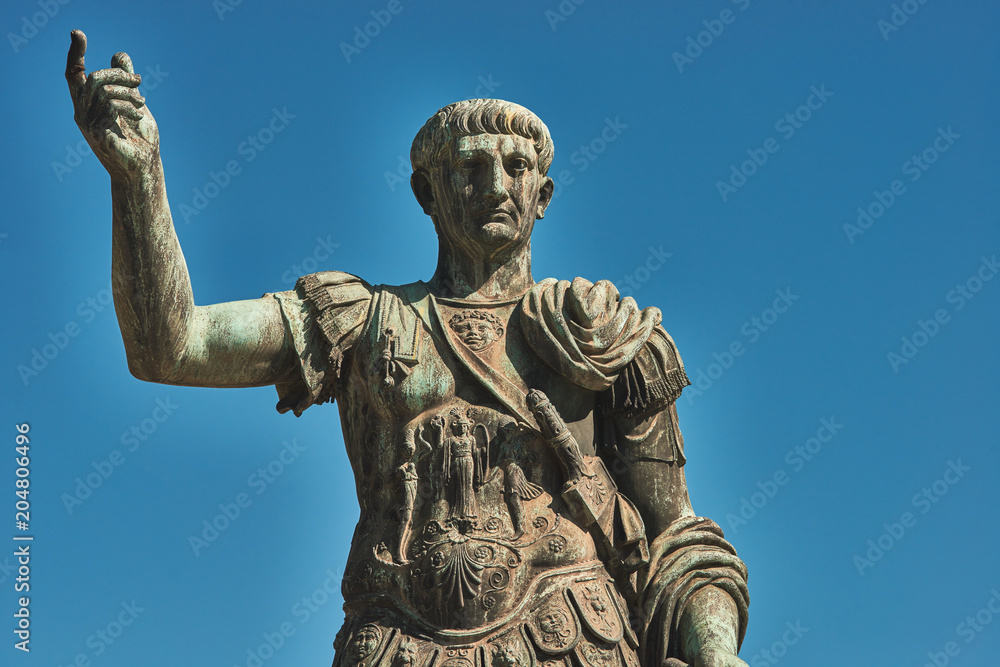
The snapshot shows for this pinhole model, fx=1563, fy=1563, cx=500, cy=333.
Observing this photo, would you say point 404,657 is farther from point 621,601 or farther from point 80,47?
point 80,47

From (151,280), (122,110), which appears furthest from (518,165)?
(122,110)

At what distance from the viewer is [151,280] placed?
901 cm

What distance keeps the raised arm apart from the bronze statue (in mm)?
14

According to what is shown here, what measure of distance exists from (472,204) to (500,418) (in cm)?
141

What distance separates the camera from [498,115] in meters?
10.1

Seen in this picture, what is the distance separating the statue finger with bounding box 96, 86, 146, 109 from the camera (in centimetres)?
868

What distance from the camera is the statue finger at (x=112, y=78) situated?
28.5 ft

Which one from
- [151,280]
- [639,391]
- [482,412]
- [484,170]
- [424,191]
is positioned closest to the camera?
[151,280]

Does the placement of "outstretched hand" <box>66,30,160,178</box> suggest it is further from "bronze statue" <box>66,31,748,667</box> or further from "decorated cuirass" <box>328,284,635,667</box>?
"decorated cuirass" <box>328,284,635,667</box>

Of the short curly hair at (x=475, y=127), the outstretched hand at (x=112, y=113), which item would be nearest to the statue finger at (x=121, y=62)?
the outstretched hand at (x=112, y=113)

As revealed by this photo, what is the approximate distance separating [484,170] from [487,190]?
154mm

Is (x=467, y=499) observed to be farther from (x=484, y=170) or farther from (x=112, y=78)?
(x=112, y=78)

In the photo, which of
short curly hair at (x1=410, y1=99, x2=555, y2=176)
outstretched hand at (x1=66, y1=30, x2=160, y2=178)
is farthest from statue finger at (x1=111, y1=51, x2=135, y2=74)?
short curly hair at (x1=410, y1=99, x2=555, y2=176)

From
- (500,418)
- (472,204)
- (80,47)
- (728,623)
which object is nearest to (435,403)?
(500,418)
